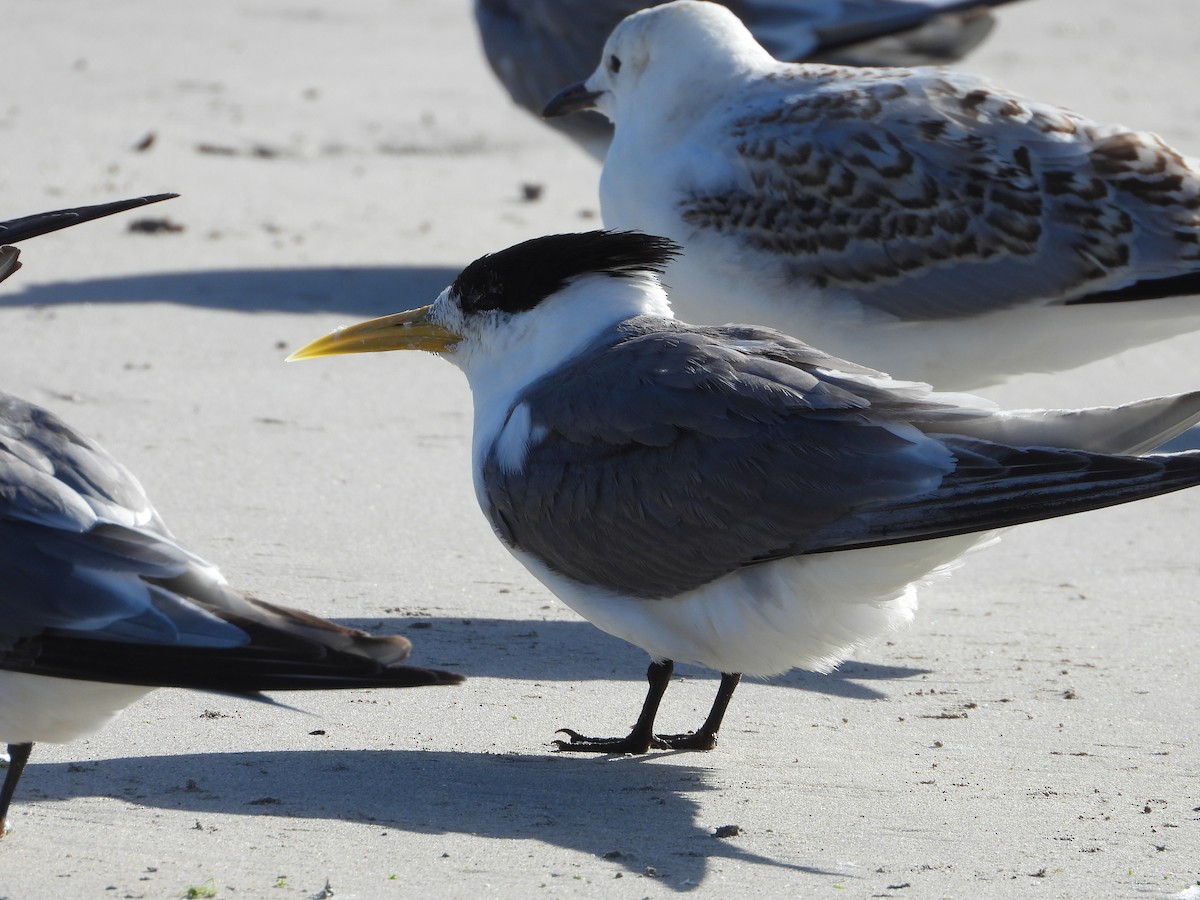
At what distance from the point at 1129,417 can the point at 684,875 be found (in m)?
1.45

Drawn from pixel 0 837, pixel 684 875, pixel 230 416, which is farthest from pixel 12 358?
pixel 684 875

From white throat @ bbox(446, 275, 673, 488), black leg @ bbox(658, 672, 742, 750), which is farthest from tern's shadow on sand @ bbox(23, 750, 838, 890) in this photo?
white throat @ bbox(446, 275, 673, 488)

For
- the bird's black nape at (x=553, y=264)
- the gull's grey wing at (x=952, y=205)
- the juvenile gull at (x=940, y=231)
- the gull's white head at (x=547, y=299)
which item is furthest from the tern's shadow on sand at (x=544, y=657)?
the gull's grey wing at (x=952, y=205)

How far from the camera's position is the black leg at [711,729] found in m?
4.36

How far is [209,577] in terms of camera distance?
3.45 metres

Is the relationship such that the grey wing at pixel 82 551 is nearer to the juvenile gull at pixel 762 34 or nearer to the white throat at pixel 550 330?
the white throat at pixel 550 330

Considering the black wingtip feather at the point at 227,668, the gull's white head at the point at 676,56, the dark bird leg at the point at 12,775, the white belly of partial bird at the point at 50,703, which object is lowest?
the dark bird leg at the point at 12,775

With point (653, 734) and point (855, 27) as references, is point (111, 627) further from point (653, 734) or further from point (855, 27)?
point (855, 27)

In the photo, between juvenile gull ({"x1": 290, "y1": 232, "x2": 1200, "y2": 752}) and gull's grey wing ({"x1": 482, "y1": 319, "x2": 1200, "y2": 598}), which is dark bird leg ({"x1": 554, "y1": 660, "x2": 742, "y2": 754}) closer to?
juvenile gull ({"x1": 290, "y1": 232, "x2": 1200, "y2": 752})

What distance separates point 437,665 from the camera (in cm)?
466

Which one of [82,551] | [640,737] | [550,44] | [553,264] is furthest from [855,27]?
[82,551]

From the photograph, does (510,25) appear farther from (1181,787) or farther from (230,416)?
(1181,787)

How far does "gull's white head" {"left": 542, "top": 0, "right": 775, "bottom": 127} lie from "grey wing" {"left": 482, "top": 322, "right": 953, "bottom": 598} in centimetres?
225

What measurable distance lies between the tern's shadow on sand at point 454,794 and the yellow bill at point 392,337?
128 centimetres
